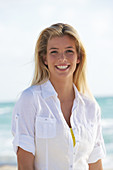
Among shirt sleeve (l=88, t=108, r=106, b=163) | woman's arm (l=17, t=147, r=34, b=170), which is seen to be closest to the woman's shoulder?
shirt sleeve (l=88, t=108, r=106, b=163)

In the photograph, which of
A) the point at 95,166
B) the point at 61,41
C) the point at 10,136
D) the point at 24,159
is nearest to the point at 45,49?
the point at 61,41

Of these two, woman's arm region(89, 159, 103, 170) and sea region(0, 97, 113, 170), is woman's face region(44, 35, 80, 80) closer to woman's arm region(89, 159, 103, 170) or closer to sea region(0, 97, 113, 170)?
woman's arm region(89, 159, 103, 170)

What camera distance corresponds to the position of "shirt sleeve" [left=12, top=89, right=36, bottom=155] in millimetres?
2426

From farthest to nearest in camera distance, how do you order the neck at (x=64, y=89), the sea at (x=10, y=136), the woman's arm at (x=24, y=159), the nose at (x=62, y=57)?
the sea at (x=10, y=136), the neck at (x=64, y=89), the nose at (x=62, y=57), the woman's arm at (x=24, y=159)

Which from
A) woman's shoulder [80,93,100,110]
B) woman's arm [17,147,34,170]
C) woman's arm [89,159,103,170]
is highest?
woman's shoulder [80,93,100,110]

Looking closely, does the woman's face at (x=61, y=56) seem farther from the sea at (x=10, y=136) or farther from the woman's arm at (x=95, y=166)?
the sea at (x=10, y=136)

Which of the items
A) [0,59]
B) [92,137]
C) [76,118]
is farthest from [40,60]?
[0,59]

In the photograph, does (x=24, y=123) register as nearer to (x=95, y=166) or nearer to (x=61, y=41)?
(x=61, y=41)

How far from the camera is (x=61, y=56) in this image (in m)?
2.65

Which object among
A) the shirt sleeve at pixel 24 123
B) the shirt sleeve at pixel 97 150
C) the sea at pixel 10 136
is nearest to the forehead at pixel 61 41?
the shirt sleeve at pixel 24 123

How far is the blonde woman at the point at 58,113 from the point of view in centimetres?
247

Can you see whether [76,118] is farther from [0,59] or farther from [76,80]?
[0,59]

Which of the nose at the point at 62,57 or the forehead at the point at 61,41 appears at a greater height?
the forehead at the point at 61,41

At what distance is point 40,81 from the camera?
2801 mm
